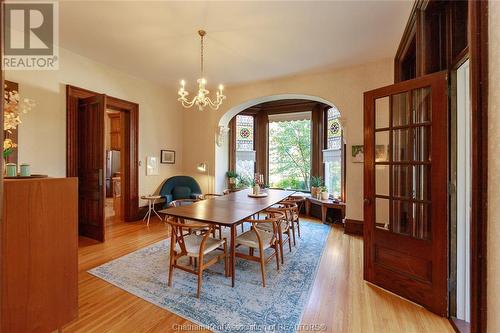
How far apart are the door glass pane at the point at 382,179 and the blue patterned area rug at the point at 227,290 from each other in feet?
4.02

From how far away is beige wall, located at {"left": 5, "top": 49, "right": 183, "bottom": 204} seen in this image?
3.25 m

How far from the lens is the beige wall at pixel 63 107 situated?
10.7 feet

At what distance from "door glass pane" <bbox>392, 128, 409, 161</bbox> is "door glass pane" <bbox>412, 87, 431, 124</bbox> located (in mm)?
157

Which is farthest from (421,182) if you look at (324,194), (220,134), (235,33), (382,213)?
(220,134)

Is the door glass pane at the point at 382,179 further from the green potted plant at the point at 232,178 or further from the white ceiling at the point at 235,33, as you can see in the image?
the green potted plant at the point at 232,178

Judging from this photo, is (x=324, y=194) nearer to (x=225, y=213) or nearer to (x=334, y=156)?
(x=334, y=156)

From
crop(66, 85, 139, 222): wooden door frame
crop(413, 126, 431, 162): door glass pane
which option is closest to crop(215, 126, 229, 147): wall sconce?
crop(66, 85, 139, 222): wooden door frame

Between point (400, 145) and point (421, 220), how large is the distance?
2.42ft

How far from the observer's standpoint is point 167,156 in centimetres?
561

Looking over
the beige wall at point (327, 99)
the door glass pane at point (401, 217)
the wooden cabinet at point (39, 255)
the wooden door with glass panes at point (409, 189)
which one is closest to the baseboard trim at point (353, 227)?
the beige wall at point (327, 99)

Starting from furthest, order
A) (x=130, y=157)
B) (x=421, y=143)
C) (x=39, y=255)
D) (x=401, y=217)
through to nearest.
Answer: (x=130, y=157), (x=401, y=217), (x=421, y=143), (x=39, y=255)

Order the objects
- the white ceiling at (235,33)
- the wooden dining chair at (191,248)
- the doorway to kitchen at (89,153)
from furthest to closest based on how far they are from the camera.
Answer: the doorway to kitchen at (89,153) → the white ceiling at (235,33) → the wooden dining chair at (191,248)

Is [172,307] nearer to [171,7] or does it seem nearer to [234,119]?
[171,7]

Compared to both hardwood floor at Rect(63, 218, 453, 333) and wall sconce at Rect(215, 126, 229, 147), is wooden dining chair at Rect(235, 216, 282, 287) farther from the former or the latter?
wall sconce at Rect(215, 126, 229, 147)
